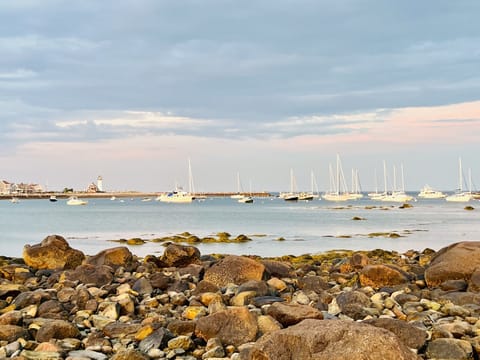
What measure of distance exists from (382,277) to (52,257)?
40.6 ft

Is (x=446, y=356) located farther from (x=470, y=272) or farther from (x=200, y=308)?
(x=470, y=272)

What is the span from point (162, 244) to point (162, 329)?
30768mm

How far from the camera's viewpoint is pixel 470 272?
1717 centimetres

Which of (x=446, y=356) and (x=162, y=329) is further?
(x=162, y=329)

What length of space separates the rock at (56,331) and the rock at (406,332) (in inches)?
224

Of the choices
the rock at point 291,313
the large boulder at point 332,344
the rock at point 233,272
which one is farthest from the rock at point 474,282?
the large boulder at point 332,344

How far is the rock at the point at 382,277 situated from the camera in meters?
17.5

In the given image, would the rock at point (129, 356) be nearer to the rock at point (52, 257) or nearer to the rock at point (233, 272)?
the rock at point (233, 272)

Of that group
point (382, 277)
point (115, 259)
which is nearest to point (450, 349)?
point (382, 277)

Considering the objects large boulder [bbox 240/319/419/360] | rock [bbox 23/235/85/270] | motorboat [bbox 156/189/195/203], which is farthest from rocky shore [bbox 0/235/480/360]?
motorboat [bbox 156/189/195/203]

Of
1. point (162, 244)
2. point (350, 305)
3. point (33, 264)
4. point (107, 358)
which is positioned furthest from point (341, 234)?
point (107, 358)

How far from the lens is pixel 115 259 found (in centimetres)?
2198

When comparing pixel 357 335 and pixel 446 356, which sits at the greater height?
Answer: pixel 357 335

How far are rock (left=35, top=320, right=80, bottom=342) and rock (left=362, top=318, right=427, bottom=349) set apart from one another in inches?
224
